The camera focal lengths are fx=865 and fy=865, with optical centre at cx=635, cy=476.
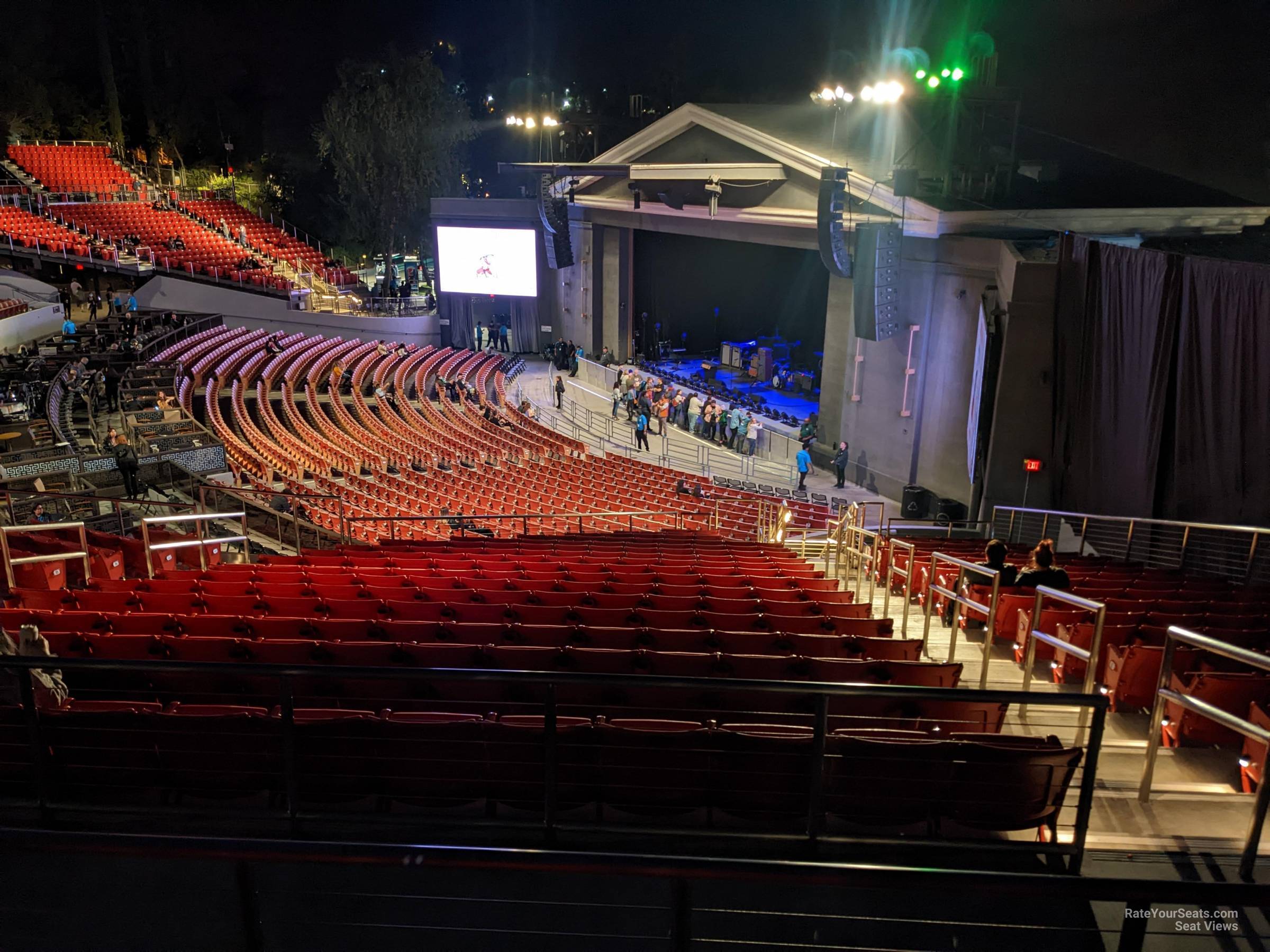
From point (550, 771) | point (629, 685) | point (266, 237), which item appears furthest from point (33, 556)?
point (266, 237)

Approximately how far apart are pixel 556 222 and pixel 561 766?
2698 centimetres

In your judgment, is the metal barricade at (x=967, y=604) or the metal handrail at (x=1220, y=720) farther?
the metal barricade at (x=967, y=604)

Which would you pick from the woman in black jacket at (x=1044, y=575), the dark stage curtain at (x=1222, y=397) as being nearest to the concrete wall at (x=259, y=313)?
the dark stage curtain at (x=1222, y=397)

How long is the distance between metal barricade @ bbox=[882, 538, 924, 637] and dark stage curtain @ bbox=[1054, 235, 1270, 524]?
16.2 feet

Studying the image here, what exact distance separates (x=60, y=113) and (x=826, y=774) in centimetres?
4582

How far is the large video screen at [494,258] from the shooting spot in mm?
32594

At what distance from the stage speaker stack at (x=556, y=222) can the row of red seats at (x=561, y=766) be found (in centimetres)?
2633

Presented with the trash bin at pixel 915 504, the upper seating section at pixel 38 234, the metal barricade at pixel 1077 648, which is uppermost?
the upper seating section at pixel 38 234

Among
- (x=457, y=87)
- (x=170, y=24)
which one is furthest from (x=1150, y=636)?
(x=170, y=24)

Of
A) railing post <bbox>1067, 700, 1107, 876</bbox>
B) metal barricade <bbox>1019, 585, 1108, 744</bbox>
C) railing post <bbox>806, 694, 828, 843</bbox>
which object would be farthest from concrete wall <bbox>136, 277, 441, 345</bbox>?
railing post <bbox>1067, 700, 1107, 876</bbox>

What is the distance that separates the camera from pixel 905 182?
16.8 metres

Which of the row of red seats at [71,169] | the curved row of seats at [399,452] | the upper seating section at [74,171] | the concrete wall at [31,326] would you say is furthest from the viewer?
the row of red seats at [71,169]

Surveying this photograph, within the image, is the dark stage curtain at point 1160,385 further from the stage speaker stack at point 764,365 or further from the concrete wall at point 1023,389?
the stage speaker stack at point 764,365

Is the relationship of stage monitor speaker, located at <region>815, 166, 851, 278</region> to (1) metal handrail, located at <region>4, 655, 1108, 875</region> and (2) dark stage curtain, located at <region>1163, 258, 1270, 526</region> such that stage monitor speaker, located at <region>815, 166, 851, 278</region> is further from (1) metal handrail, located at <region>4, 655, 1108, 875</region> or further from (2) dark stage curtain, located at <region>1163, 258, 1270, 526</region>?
(1) metal handrail, located at <region>4, 655, 1108, 875</region>
